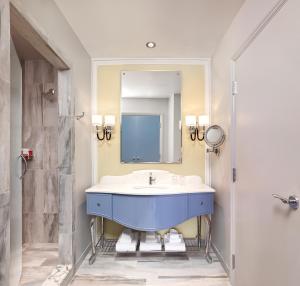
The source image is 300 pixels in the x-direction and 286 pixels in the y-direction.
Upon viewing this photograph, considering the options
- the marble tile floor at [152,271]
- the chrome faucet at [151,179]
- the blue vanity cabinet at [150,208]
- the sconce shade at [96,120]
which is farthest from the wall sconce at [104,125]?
the marble tile floor at [152,271]

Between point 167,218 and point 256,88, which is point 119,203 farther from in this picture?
point 256,88

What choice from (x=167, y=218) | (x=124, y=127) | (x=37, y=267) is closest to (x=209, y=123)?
(x=124, y=127)

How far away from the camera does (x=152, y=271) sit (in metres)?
2.30

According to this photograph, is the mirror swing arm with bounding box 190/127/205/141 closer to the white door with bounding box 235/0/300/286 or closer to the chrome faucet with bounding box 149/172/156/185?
the chrome faucet with bounding box 149/172/156/185

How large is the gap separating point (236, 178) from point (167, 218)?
2.41ft

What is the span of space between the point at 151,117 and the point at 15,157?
152cm

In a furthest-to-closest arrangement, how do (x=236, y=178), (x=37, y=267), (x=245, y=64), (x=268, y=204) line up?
(x=37, y=267)
(x=236, y=178)
(x=245, y=64)
(x=268, y=204)

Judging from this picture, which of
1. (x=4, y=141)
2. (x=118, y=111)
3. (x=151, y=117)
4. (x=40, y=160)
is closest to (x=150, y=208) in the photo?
(x=151, y=117)

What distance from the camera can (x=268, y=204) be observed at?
1404mm

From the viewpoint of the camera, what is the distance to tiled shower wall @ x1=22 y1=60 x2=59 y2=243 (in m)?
2.92

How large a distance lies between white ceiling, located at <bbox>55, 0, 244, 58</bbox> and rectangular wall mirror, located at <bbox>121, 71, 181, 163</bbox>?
307mm

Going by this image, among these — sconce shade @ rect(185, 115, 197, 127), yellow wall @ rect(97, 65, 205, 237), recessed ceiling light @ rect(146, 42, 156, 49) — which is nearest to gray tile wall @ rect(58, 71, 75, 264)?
yellow wall @ rect(97, 65, 205, 237)

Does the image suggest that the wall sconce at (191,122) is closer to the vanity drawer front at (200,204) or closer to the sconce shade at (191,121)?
the sconce shade at (191,121)

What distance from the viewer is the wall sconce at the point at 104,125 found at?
280 cm
